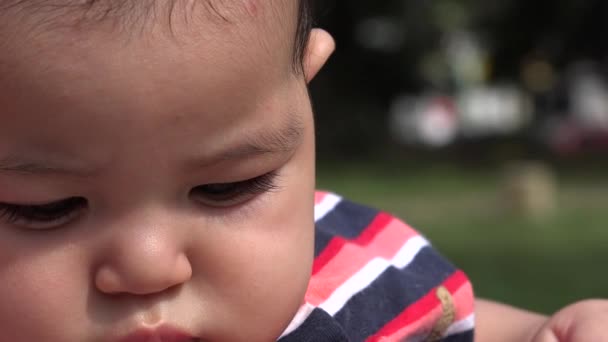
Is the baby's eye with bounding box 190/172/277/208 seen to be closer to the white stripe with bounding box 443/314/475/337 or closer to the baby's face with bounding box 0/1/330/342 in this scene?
the baby's face with bounding box 0/1/330/342

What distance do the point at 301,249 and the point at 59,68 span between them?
18.7 inches

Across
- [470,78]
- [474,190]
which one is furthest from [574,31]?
[470,78]

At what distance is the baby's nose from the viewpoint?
4.14 ft

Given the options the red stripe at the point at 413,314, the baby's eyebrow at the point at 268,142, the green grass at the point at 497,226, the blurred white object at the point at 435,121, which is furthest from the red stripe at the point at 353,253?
the blurred white object at the point at 435,121

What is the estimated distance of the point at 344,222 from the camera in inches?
80.6

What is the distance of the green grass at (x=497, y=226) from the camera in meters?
4.73

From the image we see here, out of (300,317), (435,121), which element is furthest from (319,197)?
(435,121)

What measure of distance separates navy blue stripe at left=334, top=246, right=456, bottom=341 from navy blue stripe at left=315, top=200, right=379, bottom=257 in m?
0.14

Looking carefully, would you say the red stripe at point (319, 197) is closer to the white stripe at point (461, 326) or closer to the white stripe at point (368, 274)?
the white stripe at point (368, 274)

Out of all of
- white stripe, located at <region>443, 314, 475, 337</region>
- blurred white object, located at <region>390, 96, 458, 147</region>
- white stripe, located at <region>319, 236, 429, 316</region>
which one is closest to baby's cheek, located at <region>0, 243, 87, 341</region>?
white stripe, located at <region>319, 236, 429, 316</region>

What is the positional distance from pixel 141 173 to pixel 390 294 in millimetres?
722

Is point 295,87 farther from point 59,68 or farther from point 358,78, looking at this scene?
point 358,78

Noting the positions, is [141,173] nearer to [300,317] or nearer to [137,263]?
[137,263]

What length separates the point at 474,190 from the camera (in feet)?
33.6
